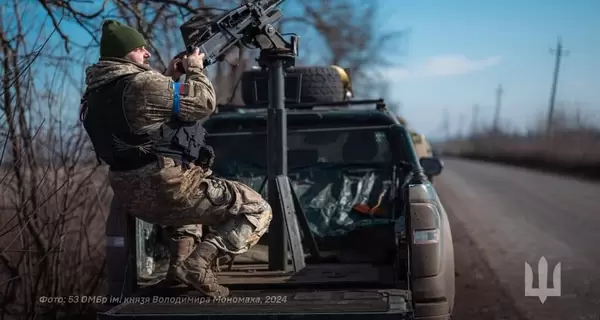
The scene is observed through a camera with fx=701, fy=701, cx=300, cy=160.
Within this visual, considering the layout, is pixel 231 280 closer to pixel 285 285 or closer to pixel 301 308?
pixel 285 285

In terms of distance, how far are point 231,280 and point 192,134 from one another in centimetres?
107

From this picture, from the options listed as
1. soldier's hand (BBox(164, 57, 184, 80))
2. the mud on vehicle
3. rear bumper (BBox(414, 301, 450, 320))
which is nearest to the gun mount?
the mud on vehicle

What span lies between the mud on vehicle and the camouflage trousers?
0.42 meters

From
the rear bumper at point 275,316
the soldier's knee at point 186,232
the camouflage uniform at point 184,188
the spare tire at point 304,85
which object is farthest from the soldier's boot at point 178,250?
the spare tire at point 304,85

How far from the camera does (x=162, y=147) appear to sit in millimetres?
3816

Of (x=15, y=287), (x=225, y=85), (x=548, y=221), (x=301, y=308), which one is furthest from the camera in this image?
(x=225, y=85)

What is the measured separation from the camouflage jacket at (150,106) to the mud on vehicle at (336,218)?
642 millimetres

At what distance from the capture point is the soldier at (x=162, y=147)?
3.71 meters

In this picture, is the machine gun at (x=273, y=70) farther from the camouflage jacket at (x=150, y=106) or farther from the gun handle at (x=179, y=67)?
the camouflage jacket at (x=150, y=106)

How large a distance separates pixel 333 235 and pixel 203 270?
164 cm

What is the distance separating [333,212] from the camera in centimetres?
568

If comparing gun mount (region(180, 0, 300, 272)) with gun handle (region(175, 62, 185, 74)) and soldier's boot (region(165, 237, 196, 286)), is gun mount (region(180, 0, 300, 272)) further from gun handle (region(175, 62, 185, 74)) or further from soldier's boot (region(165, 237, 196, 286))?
soldier's boot (region(165, 237, 196, 286))

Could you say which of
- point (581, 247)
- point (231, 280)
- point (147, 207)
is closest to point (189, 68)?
point (147, 207)

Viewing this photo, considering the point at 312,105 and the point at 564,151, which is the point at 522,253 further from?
the point at 564,151
